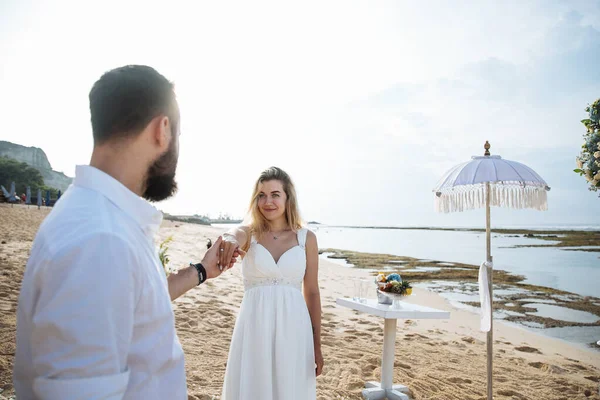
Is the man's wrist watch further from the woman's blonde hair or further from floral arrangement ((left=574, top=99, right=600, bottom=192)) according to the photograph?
floral arrangement ((left=574, top=99, right=600, bottom=192))

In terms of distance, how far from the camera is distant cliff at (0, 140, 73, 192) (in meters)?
101

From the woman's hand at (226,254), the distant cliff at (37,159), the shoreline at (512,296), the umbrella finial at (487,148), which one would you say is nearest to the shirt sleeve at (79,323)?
the woman's hand at (226,254)

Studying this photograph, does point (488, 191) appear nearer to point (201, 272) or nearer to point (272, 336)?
point (272, 336)

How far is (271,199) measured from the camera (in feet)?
11.4

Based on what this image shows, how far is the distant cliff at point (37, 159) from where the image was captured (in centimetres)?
10082

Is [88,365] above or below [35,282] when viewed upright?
below

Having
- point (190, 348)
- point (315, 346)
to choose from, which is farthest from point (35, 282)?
point (190, 348)

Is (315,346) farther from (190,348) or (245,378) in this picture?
(190,348)

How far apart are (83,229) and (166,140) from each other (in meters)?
0.49

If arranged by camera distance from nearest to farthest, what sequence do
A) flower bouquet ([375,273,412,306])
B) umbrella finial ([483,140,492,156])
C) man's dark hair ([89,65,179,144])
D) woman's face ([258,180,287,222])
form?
1. man's dark hair ([89,65,179,144])
2. woman's face ([258,180,287,222])
3. umbrella finial ([483,140,492,156])
4. flower bouquet ([375,273,412,306])

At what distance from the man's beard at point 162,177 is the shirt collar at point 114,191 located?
0.56ft

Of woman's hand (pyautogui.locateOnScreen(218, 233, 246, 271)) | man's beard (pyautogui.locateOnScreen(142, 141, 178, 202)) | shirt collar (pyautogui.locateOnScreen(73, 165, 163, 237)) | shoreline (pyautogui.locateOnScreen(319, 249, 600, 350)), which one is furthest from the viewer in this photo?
shoreline (pyautogui.locateOnScreen(319, 249, 600, 350))

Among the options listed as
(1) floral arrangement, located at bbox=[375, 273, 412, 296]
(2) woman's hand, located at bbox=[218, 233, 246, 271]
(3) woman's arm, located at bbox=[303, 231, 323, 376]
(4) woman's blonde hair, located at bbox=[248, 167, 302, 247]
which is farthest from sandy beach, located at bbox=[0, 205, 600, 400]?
(2) woman's hand, located at bbox=[218, 233, 246, 271]

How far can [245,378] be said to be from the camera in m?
3.11
